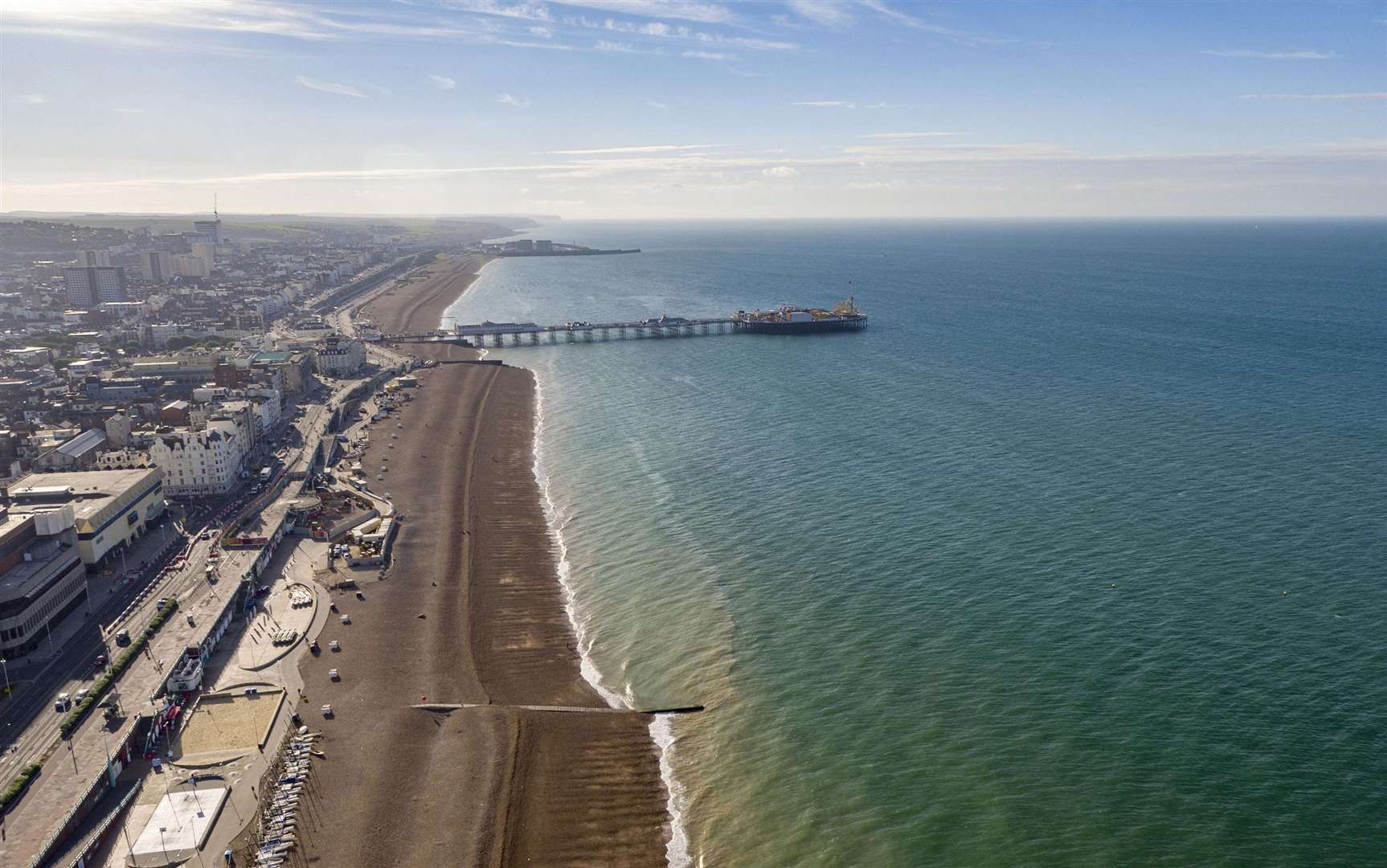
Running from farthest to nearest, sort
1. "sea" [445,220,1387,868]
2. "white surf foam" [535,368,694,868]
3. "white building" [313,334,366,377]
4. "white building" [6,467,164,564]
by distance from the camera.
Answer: "white building" [313,334,366,377], "white building" [6,467,164,564], "sea" [445,220,1387,868], "white surf foam" [535,368,694,868]

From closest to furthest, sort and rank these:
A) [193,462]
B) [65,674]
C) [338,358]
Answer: [65,674] < [193,462] < [338,358]

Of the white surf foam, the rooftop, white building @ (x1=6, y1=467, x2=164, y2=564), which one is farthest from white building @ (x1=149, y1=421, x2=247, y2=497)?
the white surf foam

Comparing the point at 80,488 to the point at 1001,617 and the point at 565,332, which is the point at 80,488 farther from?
the point at 565,332

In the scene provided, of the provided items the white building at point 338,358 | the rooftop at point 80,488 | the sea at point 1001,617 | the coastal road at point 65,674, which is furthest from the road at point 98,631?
the white building at point 338,358

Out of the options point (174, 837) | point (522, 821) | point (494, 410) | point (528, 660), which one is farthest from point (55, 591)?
point (494, 410)

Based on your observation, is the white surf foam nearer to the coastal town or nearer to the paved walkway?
the coastal town

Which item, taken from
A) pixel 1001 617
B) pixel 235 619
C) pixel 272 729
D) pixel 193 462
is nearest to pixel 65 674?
pixel 235 619

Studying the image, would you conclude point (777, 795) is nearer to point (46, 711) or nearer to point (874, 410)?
point (46, 711)
